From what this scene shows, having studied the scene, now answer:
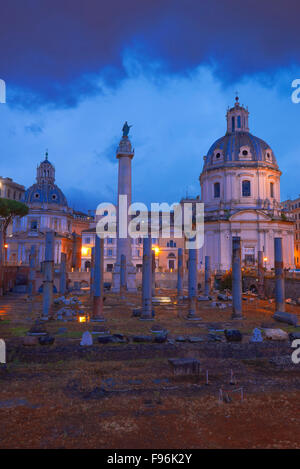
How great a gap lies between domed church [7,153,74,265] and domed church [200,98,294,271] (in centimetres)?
3676

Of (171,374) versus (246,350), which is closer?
Result: (171,374)

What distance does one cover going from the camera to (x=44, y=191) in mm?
84938

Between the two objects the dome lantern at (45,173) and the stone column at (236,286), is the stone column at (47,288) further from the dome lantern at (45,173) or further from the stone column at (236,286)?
the dome lantern at (45,173)

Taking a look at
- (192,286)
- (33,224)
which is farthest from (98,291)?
(33,224)

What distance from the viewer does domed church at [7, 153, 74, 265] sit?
75994mm

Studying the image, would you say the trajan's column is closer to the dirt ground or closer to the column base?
the column base

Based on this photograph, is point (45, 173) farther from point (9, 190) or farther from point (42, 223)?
point (42, 223)

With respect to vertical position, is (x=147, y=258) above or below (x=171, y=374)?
above

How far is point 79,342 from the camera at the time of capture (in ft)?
38.9

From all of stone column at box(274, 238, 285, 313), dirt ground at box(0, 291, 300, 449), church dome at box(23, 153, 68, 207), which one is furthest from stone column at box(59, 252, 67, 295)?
church dome at box(23, 153, 68, 207)

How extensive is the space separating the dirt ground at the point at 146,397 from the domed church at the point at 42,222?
221ft
